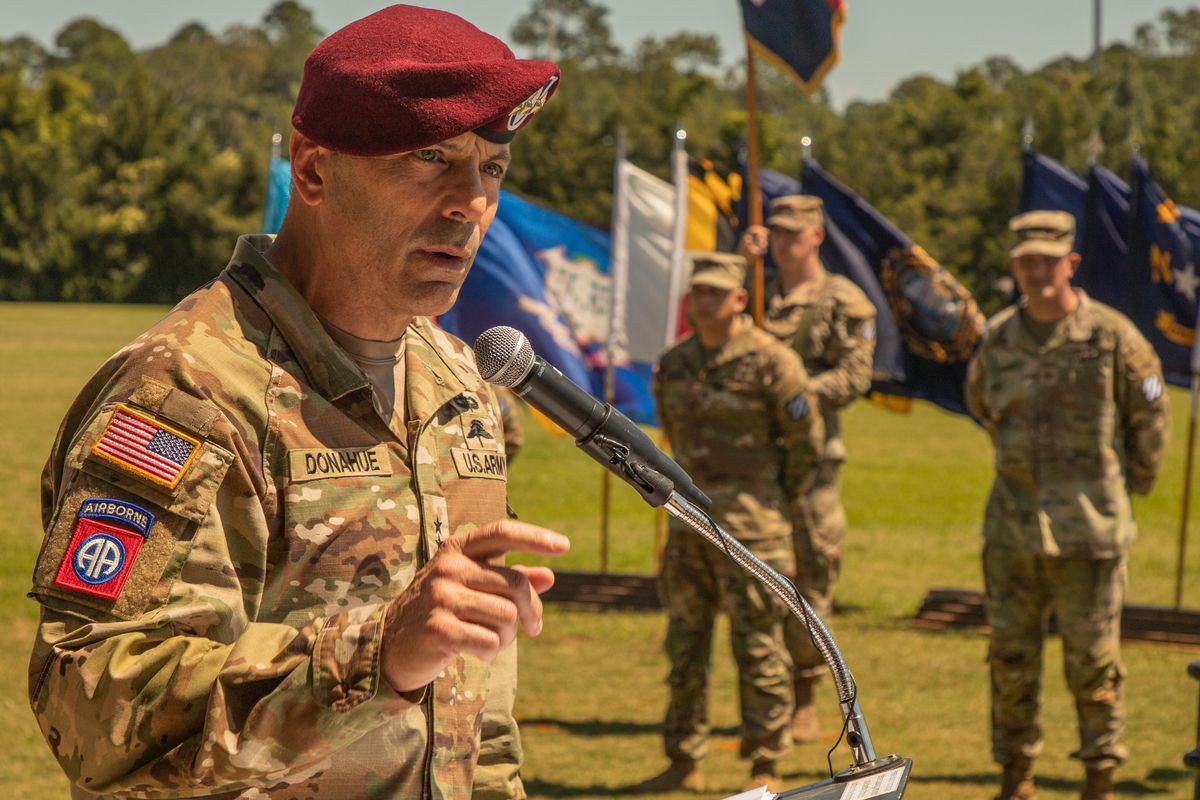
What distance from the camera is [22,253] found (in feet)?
173

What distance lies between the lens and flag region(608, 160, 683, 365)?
10305mm

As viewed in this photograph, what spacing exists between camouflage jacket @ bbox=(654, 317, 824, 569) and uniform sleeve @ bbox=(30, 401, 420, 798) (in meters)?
5.38

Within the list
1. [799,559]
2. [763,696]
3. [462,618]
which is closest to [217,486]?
[462,618]

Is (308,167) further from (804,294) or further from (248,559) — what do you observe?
(804,294)

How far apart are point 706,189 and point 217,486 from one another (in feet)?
29.3

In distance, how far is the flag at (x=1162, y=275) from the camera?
1043 cm

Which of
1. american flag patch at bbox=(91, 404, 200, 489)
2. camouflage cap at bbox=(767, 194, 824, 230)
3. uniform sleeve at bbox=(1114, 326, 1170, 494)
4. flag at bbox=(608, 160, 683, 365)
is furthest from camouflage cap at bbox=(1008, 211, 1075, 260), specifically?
american flag patch at bbox=(91, 404, 200, 489)

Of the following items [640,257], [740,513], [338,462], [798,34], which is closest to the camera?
[338,462]

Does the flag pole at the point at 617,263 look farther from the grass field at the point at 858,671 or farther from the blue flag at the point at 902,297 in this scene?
the grass field at the point at 858,671

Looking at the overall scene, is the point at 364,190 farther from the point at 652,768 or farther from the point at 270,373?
the point at 652,768

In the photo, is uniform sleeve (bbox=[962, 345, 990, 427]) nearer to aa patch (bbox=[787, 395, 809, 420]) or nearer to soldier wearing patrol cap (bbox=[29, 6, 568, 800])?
aa patch (bbox=[787, 395, 809, 420])

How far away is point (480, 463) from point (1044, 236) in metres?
4.98

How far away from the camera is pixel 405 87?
1.93 metres

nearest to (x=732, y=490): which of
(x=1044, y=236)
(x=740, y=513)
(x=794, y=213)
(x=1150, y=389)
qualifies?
(x=740, y=513)
